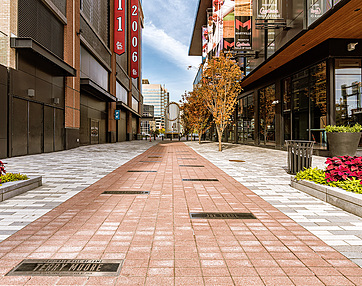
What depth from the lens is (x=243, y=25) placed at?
2078 centimetres

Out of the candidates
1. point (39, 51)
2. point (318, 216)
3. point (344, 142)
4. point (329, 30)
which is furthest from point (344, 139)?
point (39, 51)

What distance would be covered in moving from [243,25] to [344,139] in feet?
42.8

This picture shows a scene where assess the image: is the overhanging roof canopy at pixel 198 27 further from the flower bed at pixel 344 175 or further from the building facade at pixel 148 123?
the building facade at pixel 148 123

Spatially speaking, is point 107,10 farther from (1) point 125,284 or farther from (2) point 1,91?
(1) point 125,284

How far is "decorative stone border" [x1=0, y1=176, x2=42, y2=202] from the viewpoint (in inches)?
196

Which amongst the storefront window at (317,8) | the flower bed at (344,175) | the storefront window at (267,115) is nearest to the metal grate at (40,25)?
the storefront window at (317,8)

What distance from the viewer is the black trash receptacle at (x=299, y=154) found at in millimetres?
7447

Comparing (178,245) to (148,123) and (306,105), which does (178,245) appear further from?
(148,123)

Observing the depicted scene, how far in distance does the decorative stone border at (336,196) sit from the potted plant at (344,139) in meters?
8.08

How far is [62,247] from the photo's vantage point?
2.96m

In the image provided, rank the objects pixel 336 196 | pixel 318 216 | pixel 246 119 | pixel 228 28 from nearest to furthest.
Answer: pixel 318 216 → pixel 336 196 → pixel 246 119 → pixel 228 28

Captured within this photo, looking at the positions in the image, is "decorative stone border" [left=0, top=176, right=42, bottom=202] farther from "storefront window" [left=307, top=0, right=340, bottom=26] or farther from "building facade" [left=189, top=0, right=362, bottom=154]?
"storefront window" [left=307, top=0, right=340, bottom=26]

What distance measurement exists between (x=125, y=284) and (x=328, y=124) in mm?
14833

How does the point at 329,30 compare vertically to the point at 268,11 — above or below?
below
